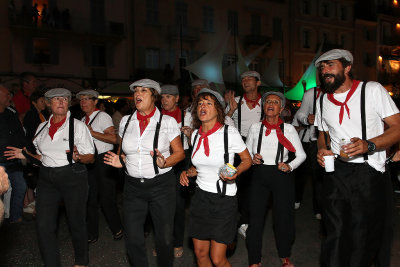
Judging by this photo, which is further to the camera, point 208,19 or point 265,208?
point 208,19

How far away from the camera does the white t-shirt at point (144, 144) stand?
3648 millimetres

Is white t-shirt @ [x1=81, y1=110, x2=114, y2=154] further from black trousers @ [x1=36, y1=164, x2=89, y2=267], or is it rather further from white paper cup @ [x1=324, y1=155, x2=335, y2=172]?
white paper cup @ [x1=324, y1=155, x2=335, y2=172]

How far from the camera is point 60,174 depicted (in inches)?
155

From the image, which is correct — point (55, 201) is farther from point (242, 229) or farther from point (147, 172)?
point (242, 229)

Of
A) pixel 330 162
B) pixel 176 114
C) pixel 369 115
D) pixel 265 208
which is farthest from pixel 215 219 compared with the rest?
pixel 176 114

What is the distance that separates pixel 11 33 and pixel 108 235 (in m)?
19.2

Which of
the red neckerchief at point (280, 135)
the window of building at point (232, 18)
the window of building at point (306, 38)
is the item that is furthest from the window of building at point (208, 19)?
the red neckerchief at point (280, 135)

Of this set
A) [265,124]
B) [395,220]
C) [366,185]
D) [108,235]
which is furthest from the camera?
[395,220]

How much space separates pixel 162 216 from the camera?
3713 millimetres

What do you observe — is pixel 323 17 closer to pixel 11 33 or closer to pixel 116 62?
pixel 116 62

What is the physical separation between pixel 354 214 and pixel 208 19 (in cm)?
2581

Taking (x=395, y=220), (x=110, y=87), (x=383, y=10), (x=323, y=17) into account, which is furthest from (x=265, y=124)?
(x=383, y=10)

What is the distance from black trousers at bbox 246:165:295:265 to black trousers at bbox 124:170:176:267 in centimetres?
101

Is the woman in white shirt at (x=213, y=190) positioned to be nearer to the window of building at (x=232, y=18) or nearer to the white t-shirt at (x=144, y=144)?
the white t-shirt at (x=144, y=144)
